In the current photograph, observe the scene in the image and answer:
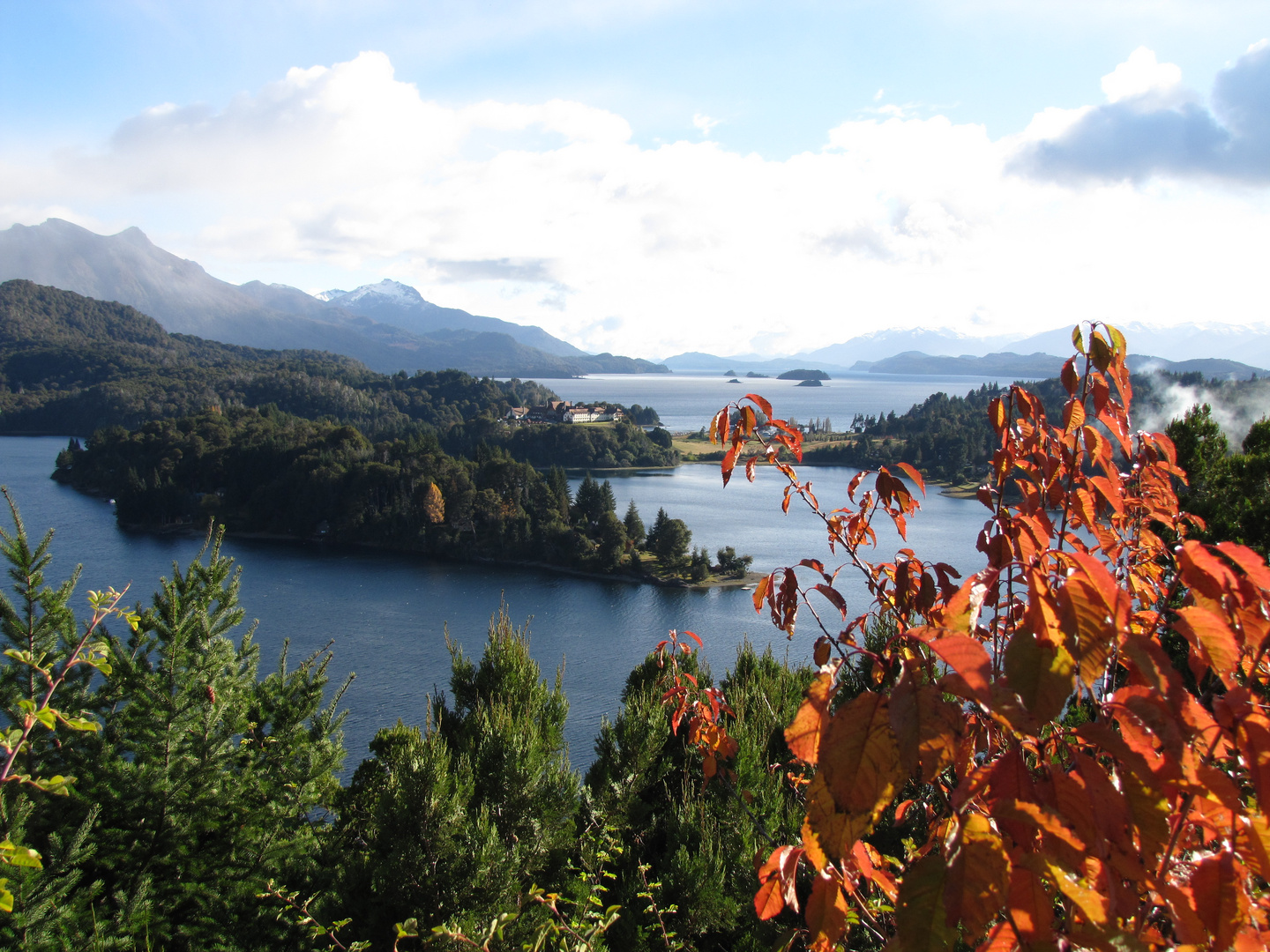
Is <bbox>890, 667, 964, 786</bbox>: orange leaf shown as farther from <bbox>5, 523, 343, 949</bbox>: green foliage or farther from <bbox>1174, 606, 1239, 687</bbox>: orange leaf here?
<bbox>5, 523, 343, 949</bbox>: green foliage

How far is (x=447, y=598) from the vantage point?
26.4 metres

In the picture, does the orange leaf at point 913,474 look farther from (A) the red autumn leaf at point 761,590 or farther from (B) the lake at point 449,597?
(B) the lake at point 449,597

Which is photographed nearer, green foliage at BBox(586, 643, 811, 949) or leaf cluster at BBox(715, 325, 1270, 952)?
leaf cluster at BBox(715, 325, 1270, 952)

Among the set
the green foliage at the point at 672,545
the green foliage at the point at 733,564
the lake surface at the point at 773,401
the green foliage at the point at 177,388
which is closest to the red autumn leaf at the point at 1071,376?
the green foliage at the point at 733,564

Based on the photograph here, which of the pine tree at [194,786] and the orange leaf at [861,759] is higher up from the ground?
the orange leaf at [861,759]

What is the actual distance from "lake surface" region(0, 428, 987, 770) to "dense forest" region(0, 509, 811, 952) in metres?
10.5

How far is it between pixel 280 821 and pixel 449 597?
24043mm

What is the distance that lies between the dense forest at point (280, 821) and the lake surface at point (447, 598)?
10.5 m

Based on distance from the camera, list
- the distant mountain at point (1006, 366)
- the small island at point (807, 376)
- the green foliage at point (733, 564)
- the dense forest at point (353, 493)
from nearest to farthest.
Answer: the green foliage at point (733, 564)
the dense forest at point (353, 493)
the distant mountain at point (1006, 366)
the small island at point (807, 376)

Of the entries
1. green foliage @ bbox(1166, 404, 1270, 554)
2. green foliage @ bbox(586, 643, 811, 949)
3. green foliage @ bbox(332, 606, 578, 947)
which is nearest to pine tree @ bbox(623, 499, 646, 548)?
green foliage @ bbox(1166, 404, 1270, 554)

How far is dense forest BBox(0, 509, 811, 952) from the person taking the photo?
2.68 m

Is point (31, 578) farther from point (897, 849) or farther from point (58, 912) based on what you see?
point (897, 849)

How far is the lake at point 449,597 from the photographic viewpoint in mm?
18484

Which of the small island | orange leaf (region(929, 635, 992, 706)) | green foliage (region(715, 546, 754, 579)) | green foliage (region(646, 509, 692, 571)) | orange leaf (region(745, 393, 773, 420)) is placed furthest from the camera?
the small island
